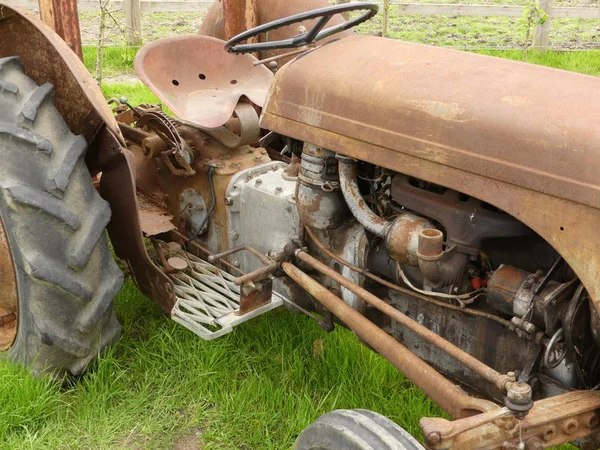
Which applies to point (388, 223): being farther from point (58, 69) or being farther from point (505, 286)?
point (58, 69)

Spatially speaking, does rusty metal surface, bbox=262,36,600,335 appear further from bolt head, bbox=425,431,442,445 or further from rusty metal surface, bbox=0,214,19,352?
rusty metal surface, bbox=0,214,19,352

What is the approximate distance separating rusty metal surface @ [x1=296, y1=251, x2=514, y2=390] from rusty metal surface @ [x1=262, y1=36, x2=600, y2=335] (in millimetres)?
310

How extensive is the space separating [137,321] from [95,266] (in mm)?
764

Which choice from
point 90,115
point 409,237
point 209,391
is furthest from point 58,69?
point 409,237

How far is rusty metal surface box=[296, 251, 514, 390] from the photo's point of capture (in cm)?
188

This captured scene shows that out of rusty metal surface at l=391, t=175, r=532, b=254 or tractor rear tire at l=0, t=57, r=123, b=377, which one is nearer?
rusty metal surface at l=391, t=175, r=532, b=254

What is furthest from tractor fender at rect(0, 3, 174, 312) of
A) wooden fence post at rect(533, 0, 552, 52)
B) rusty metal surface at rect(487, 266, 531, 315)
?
wooden fence post at rect(533, 0, 552, 52)

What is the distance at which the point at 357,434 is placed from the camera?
72.1 inches

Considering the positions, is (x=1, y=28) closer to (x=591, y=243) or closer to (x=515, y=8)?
(x=591, y=243)

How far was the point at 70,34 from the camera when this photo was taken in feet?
10.7

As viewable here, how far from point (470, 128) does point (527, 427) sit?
2.53 feet

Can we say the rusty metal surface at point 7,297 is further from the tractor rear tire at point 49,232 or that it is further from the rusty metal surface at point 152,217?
the rusty metal surface at point 152,217

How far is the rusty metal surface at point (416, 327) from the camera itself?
1.88 m

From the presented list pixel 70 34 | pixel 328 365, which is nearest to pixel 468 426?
pixel 328 365
